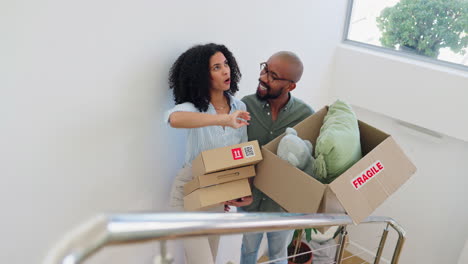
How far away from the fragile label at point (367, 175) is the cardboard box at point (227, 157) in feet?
1.27

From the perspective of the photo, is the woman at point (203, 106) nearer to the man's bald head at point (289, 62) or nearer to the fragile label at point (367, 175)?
the man's bald head at point (289, 62)

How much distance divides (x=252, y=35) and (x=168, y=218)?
68.3 inches

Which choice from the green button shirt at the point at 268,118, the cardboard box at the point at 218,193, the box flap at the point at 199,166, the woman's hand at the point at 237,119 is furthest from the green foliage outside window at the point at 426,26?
the box flap at the point at 199,166

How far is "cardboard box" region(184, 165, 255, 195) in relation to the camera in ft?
5.58

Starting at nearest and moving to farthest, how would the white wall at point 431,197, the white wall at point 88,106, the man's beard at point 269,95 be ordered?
the white wall at point 88,106
the man's beard at point 269,95
the white wall at point 431,197

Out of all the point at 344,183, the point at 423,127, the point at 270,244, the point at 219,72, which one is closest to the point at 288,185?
the point at 344,183

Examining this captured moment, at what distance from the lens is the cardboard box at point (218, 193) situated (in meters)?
1.72

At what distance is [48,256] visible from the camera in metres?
0.56

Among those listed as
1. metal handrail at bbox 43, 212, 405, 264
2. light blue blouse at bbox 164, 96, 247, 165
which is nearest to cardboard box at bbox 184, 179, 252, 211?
light blue blouse at bbox 164, 96, 247, 165

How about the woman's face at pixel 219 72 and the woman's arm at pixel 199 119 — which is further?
the woman's face at pixel 219 72

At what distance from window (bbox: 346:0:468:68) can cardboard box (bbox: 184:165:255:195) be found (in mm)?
1864

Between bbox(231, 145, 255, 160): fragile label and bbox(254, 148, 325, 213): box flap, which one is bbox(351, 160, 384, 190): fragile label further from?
bbox(231, 145, 255, 160): fragile label

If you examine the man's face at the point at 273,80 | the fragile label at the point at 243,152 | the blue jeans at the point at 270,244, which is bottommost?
the blue jeans at the point at 270,244

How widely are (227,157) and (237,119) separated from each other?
19 cm
